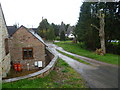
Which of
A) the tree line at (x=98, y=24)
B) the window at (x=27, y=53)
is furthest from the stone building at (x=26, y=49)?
the tree line at (x=98, y=24)

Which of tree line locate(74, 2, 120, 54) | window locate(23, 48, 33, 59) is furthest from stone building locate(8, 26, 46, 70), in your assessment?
tree line locate(74, 2, 120, 54)

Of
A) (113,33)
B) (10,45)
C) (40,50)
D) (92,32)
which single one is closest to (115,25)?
(113,33)

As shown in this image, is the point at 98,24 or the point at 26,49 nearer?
the point at 26,49

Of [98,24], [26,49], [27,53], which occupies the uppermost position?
[98,24]

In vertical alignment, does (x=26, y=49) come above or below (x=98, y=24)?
below

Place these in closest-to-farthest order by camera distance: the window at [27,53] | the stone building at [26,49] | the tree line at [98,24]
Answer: the stone building at [26,49]
the window at [27,53]
the tree line at [98,24]

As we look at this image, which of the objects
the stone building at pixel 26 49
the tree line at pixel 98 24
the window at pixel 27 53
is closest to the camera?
the stone building at pixel 26 49

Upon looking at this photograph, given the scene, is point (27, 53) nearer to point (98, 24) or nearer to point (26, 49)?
point (26, 49)

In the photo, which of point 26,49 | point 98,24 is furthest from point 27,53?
point 98,24

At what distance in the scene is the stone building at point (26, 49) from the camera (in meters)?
13.9

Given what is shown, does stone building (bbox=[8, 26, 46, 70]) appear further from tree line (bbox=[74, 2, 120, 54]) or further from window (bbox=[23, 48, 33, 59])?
tree line (bbox=[74, 2, 120, 54])

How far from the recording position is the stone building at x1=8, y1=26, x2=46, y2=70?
13.9m

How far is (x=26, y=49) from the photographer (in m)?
14.3

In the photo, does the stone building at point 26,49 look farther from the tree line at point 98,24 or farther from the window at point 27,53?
the tree line at point 98,24
